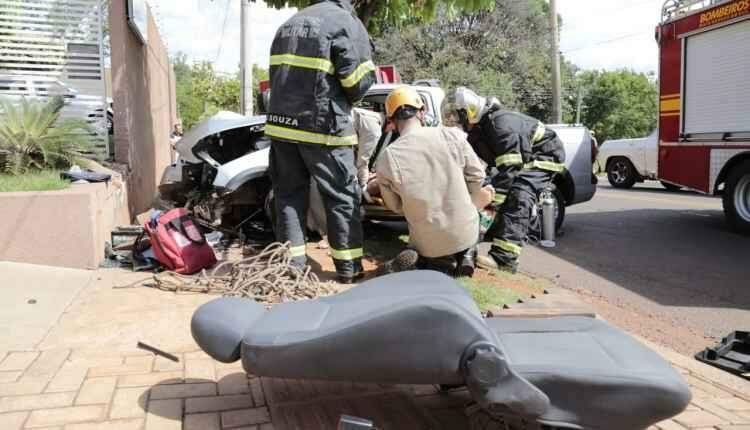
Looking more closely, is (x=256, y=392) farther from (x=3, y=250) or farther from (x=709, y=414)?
(x=3, y=250)

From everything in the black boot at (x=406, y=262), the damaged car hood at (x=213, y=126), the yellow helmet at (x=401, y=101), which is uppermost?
the yellow helmet at (x=401, y=101)

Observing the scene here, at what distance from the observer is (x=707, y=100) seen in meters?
8.99

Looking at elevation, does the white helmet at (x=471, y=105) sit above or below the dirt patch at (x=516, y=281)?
above

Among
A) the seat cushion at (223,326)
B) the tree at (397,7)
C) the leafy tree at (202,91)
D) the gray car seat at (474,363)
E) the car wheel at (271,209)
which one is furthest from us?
the leafy tree at (202,91)

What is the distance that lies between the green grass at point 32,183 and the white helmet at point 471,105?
3.39 metres

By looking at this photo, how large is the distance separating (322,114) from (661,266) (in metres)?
4.09

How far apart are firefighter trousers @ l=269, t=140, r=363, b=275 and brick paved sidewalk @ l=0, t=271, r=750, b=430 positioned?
1582 mm

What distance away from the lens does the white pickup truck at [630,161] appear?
586 inches

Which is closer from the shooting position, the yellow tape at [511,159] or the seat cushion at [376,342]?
the seat cushion at [376,342]

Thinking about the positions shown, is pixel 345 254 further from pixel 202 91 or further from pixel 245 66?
pixel 202 91

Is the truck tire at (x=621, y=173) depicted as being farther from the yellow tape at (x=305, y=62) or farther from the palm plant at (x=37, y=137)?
the palm plant at (x=37, y=137)

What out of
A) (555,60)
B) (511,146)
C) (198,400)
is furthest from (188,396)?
(555,60)

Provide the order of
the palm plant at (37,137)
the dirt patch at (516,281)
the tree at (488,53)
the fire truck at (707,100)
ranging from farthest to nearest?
1. the tree at (488,53)
2. the fire truck at (707,100)
3. the palm plant at (37,137)
4. the dirt patch at (516,281)

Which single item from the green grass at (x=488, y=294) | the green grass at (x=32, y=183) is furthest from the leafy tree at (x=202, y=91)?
the green grass at (x=488, y=294)
